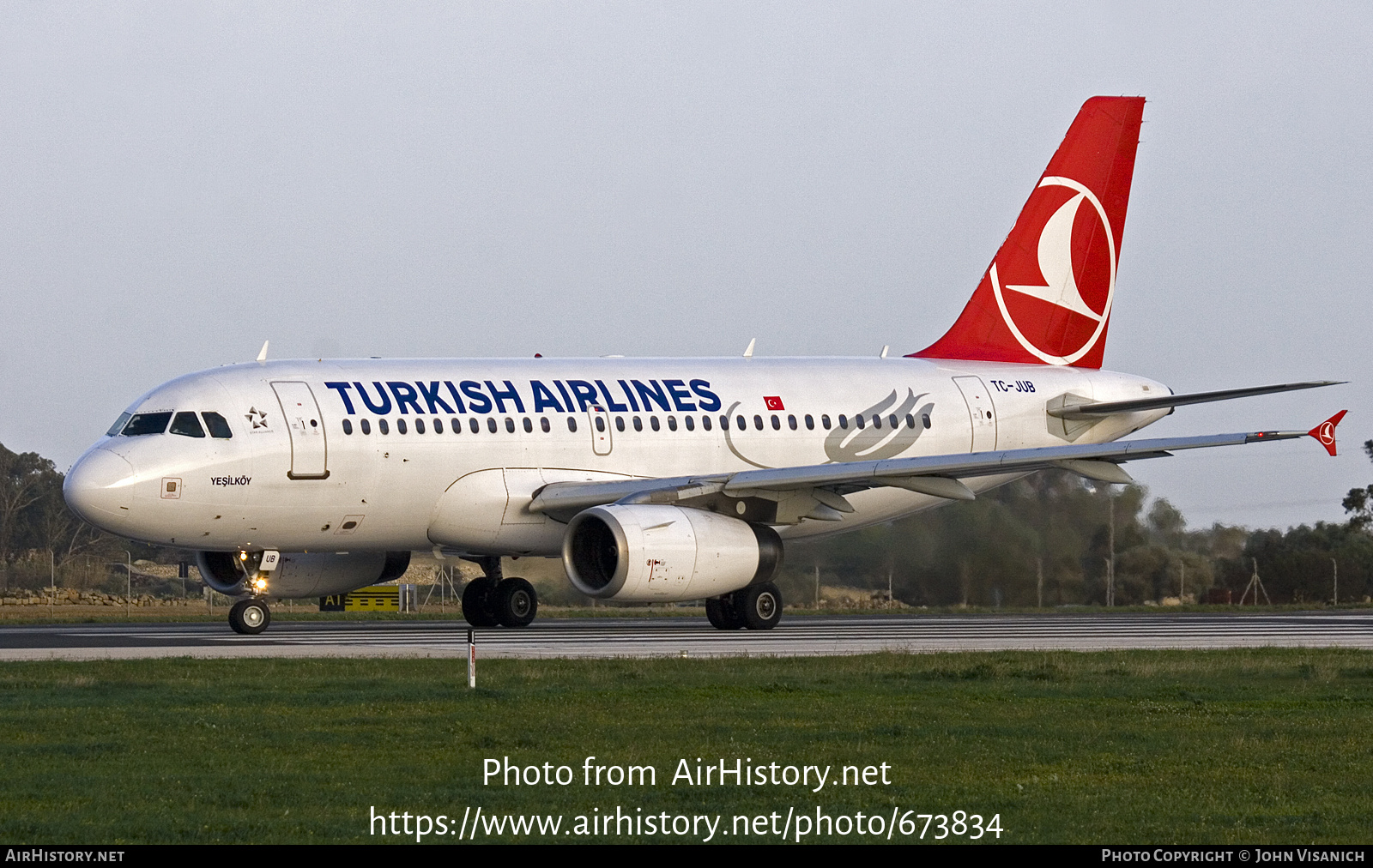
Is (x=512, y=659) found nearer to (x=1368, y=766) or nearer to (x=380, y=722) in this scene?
(x=380, y=722)

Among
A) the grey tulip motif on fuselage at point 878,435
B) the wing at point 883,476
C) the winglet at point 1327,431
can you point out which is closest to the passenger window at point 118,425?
the wing at point 883,476

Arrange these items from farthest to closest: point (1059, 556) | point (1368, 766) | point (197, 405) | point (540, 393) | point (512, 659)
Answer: point (1059, 556) < point (540, 393) < point (197, 405) < point (512, 659) < point (1368, 766)

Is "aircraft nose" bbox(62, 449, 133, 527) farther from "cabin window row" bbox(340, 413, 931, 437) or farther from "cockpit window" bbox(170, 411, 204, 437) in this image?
"cabin window row" bbox(340, 413, 931, 437)

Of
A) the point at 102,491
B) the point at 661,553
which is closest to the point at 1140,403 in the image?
the point at 661,553

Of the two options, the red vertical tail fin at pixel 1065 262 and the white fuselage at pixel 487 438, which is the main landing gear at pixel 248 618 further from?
the red vertical tail fin at pixel 1065 262

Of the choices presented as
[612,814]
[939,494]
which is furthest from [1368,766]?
[939,494]

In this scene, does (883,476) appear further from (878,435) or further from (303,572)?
(303,572)

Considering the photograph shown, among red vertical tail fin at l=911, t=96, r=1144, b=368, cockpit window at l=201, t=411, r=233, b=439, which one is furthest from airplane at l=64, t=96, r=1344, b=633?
red vertical tail fin at l=911, t=96, r=1144, b=368

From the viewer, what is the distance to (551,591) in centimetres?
4025

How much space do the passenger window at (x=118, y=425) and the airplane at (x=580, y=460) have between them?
51 mm

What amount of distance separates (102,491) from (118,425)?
1.67 meters

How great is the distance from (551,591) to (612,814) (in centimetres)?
3004

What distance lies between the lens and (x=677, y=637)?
1033 inches

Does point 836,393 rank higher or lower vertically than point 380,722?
higher
